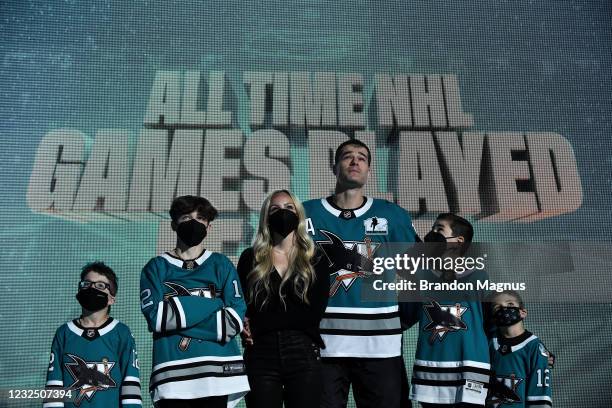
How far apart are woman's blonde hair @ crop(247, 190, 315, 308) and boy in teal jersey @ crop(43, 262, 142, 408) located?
Result: 634 millimetres

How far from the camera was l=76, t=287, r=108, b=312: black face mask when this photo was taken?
6.94ft

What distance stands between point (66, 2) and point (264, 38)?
1.30 metres

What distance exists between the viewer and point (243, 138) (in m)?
3.75

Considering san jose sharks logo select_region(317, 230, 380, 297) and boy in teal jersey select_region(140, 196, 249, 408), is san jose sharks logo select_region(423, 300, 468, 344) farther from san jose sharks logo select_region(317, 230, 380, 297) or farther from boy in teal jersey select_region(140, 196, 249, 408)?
boy in teal jersey select_region(140, 196, 249, 408)

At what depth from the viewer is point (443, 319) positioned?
212 centimetres

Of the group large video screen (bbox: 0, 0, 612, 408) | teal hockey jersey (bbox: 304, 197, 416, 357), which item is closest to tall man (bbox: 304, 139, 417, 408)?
teal hockey jersey (bbox: 304, 197, 416, 357)

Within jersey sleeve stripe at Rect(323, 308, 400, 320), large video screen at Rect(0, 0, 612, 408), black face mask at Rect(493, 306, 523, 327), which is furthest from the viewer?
large video screen at Rect(0, 0, 612, 408)

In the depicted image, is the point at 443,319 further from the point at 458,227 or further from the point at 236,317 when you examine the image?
the point at 236,317

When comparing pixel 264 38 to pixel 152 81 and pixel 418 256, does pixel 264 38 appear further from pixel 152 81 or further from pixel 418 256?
pixel 418 256

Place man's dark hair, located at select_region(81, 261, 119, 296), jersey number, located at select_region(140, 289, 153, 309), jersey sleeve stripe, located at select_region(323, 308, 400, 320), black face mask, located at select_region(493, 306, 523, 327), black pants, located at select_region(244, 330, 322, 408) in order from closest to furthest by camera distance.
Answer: black pants, located at select_region(244, 330, 322, 408)
jersey number, located at select_region(140, 289, 153, 309)
jersey sleeve stripe, located at select_region(323, 308, 400, 320)
man's dark hair, located at select_region(81, 261, 119, 296)
black face mask, located at select_region(493, 306, 523, 327)

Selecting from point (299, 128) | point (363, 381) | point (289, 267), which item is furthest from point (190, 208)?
point (299, 128)

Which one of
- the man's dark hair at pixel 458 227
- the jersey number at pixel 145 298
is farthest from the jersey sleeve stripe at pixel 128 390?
the man's dark hair at pixel 458 227

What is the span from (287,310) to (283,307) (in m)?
0.01

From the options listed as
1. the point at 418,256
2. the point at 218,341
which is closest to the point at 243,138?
the point at 418,256
